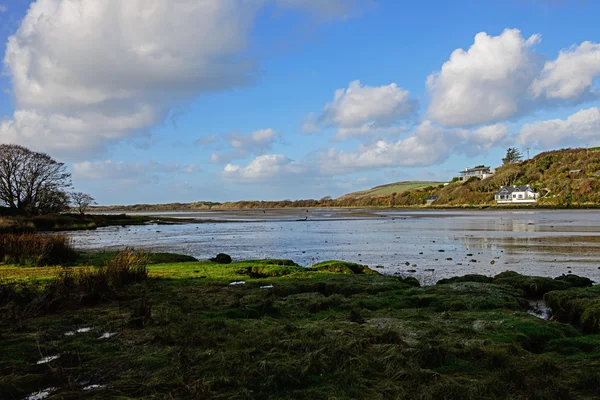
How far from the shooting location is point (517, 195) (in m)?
150

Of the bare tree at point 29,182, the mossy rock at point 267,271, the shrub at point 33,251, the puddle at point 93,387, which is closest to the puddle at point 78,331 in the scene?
the puddle at point 93,387

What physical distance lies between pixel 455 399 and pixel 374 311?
5.60m

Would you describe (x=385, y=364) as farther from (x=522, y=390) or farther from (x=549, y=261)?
(x=549, y=261)

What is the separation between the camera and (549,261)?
78.6ft

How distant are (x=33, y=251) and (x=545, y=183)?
552ft

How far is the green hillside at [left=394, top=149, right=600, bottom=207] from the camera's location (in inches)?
5271

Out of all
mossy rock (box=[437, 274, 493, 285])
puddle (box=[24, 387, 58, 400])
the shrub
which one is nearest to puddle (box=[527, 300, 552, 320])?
mossy rock (box=[437, 274, 493, 285])

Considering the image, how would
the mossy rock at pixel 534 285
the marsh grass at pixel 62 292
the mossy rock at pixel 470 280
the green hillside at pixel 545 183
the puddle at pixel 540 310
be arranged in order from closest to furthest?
1. the marsh grass at pixel 62 292
2. the puddle at pixel 540 310
3. the mossy rock at pixel 534 285
4. the mossy rock at pixel 470 280
5. the green hillside at pixel 545 183

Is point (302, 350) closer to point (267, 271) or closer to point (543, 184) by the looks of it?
point (267, 271)

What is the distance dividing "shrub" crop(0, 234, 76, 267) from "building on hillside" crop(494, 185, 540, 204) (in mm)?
148673

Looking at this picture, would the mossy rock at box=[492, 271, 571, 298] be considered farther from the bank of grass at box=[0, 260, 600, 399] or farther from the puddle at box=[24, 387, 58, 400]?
the puddle at box=[24, 387, 58, 400]

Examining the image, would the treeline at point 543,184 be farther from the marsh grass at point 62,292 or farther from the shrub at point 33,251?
the marsh grass at point 62,292

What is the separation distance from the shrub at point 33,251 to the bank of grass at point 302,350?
12006mm

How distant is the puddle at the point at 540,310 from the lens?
1216 cm
